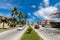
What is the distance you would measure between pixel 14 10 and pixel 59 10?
47374 mm

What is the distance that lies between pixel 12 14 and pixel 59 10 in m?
46.5

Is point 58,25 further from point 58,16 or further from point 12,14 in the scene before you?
point 12,14

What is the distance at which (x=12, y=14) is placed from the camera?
3873 inches

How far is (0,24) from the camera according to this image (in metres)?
79.8

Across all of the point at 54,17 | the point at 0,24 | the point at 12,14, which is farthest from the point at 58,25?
the point at 12,14

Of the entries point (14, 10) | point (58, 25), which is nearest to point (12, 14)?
point (14, 10)

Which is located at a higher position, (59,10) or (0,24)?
(59,10)

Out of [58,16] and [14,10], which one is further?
[14,10]

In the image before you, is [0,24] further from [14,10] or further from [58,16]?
[58,16]

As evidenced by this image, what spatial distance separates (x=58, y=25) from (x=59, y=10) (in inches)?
333

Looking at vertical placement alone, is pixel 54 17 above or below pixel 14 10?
below

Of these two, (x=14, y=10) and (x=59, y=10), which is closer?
(x=59, y=10)

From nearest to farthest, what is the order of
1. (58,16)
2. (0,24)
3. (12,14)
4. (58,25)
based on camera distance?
(58,16), (58,25), (0,24), (12,14)

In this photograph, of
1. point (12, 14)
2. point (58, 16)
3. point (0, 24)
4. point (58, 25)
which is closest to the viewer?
point (58, 16)
